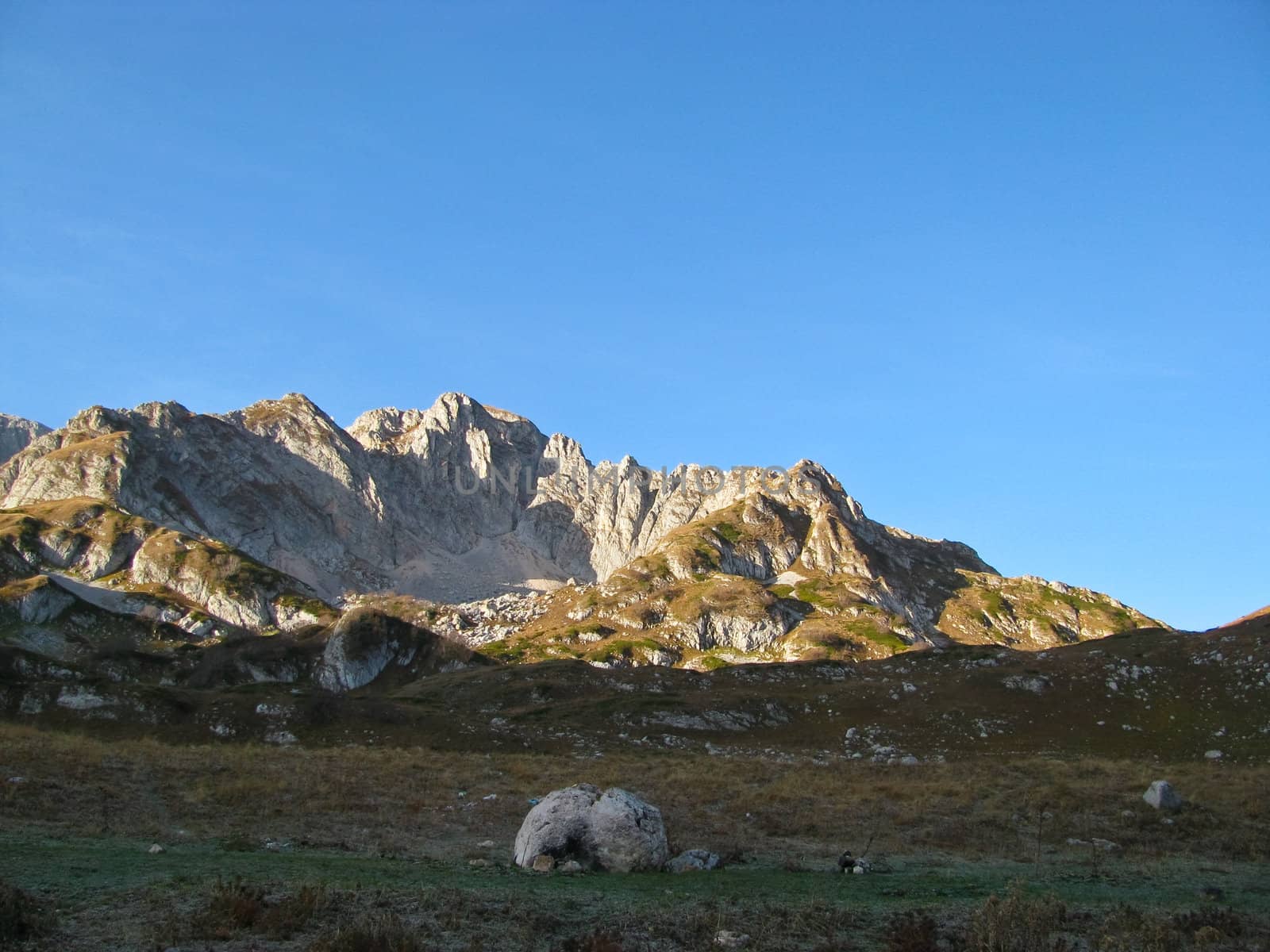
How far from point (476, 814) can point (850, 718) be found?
5411cm

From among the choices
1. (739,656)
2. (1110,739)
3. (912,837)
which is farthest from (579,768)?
(739,656)

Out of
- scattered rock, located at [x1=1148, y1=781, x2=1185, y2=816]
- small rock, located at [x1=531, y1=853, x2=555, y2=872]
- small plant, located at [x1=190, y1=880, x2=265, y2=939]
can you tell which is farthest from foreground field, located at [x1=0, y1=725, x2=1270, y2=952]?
small rock, located at [x1=531, y1=853, x2=555, y2=872]

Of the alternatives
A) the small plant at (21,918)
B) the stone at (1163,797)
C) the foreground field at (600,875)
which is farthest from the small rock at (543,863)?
the stone at (1163,797)

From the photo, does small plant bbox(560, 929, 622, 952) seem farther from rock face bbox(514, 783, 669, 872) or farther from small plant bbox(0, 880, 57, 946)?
small plant bbox(0, 880, 57, 946)

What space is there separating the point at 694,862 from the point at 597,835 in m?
2.66

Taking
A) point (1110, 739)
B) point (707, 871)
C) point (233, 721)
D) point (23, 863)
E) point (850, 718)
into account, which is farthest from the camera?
point (850, 718)

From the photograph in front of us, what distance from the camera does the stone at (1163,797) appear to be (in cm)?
3275

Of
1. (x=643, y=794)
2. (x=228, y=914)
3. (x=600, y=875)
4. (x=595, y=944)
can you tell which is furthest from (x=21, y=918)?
(x=643, y=794)

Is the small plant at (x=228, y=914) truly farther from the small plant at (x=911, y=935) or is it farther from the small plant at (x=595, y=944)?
the small plant at (x=911, y=935)

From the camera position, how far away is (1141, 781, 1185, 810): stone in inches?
1289

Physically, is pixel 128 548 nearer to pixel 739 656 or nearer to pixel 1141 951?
pixel 739 656

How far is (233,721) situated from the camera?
61.3 meters

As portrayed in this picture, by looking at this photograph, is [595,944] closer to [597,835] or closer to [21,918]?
[597,835]

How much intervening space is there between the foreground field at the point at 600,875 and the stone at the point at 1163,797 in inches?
20.9
